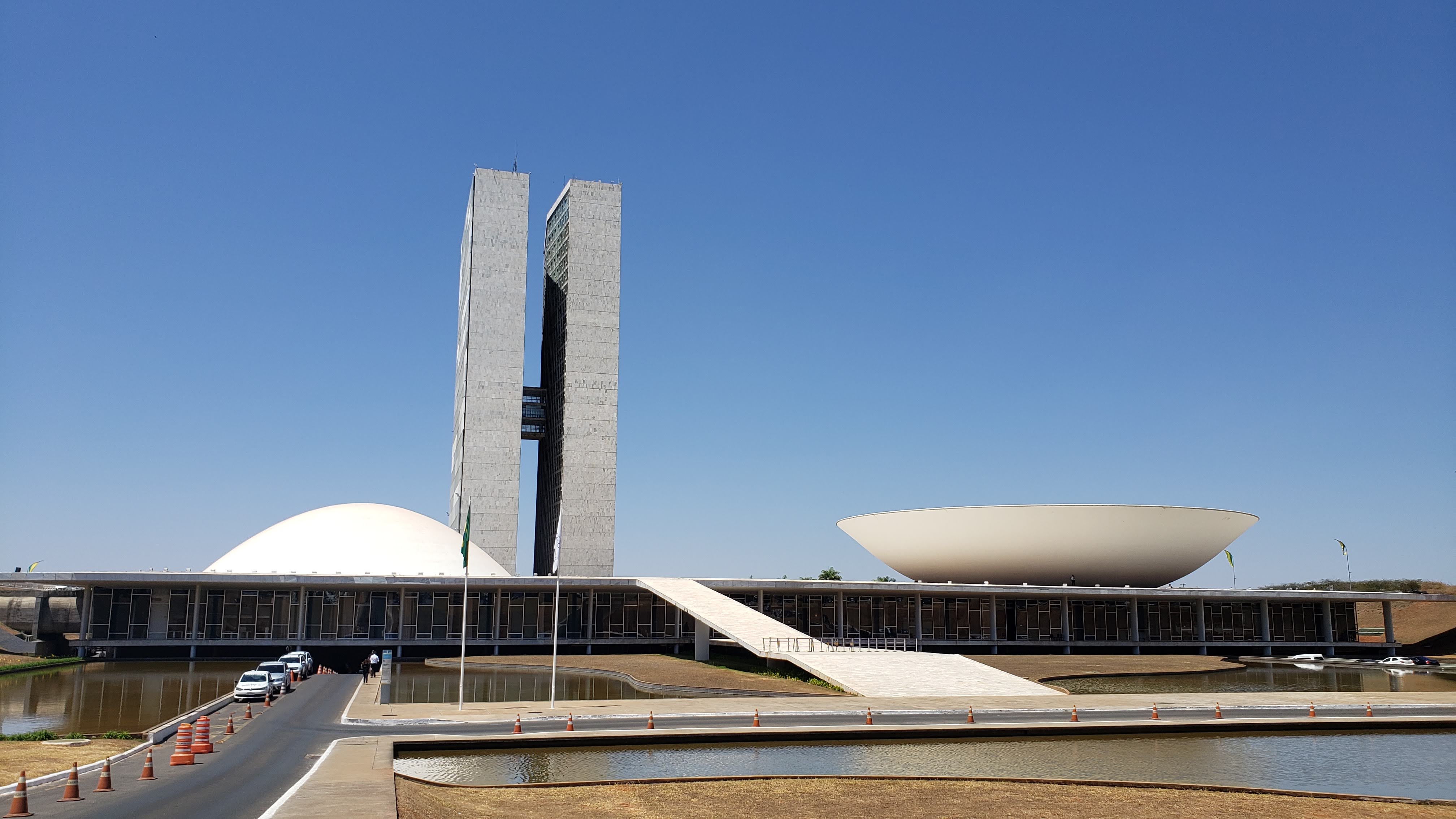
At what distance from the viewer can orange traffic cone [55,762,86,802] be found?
1631cm

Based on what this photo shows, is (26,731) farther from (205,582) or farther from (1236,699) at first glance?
(1236,699)

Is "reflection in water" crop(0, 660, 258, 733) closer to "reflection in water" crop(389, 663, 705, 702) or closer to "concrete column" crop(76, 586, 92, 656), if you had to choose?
"concrete column" crop(76, 586, 92, 656)

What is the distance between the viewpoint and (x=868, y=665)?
39.3 meters

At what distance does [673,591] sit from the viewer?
54.7m

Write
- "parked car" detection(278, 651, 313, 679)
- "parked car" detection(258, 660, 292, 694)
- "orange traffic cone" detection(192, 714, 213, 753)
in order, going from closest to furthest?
"orange traffic cone" detection(192, 714, 213, 753), "parked car" detection(258, 660, 292, 694), "parked car" detection(278, 651, 313, 679)

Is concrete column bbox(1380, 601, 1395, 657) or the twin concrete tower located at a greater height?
the twin concrete tower

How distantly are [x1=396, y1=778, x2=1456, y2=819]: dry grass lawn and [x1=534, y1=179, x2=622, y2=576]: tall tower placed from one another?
2698 inches

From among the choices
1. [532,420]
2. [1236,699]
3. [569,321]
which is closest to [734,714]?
[1236,699]

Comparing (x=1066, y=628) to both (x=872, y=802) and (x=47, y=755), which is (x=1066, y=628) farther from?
(x=47, y=755)

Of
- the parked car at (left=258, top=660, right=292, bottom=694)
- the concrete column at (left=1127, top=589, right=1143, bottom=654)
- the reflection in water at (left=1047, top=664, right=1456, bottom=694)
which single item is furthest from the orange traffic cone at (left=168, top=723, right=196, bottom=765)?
the concrete column at (left=1127, top=589, right=1143, bottom=654)

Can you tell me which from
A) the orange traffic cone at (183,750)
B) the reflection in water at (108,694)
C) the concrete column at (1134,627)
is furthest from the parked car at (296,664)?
the concrete column at (1134,627)

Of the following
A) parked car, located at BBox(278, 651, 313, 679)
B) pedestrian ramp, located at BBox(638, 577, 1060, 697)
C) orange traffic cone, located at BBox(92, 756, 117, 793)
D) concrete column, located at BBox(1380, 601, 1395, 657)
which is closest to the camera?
orange traffic cone, located at BBox(92, 756, 117, 793)

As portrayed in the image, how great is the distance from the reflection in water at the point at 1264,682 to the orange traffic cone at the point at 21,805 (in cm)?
3153

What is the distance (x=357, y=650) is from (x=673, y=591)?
18.9 meters
